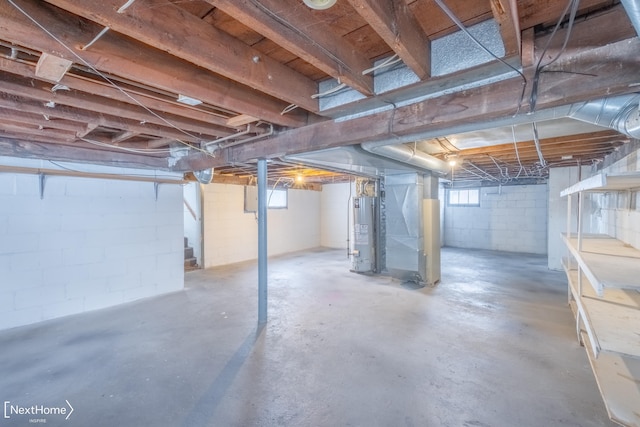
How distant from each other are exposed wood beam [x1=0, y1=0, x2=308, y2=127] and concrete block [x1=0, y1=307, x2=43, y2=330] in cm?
336

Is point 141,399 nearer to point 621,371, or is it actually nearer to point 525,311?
point 621,371

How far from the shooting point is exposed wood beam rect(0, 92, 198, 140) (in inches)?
73.9

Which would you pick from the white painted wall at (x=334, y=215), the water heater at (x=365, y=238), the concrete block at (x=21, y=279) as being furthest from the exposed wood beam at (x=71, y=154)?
the white painted wall at (x=334, y=215)

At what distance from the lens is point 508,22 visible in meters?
1.02

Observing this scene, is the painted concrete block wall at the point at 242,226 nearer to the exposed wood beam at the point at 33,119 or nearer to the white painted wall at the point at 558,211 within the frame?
the exposed wood beam at the point at 33,119

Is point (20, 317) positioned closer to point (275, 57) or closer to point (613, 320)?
point (275, 57)

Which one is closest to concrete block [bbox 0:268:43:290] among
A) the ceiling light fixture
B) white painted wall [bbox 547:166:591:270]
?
the ceiling light fixture

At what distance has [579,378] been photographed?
6.96ft

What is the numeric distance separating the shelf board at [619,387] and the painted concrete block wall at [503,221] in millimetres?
6423

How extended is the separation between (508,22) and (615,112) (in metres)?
A: 0.96

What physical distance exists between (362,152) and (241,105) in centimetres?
122

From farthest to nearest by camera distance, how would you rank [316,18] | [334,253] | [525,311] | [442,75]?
[334,253], [525,311], [442,75], [316,18]

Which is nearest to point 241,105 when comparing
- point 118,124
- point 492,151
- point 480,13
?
point 118,124

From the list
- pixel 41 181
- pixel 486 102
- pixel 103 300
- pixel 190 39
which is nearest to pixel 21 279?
pixel 103 300
